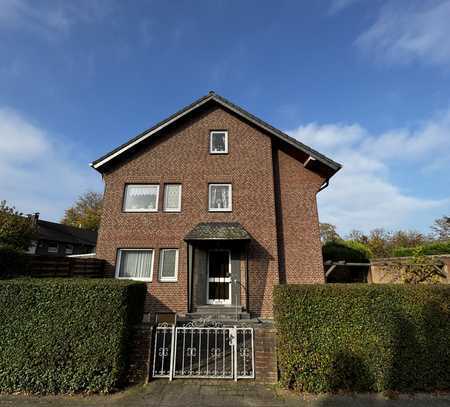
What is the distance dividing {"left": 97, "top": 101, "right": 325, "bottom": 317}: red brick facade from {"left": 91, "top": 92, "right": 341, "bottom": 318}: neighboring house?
0.04 m

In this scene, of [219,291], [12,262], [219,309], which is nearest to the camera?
[12,262]

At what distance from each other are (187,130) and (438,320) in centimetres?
1151

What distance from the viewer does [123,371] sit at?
4766mm

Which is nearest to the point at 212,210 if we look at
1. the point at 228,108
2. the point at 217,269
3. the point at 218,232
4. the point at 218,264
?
the point at 218,232

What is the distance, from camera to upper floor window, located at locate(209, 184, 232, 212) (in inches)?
449

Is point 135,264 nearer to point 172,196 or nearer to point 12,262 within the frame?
point 172,196

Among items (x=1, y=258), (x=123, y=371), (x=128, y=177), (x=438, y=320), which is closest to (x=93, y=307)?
(x=123, y=371)

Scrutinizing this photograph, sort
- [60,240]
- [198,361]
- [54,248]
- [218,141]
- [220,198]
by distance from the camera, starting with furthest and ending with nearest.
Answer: [54,248], [60,240], [218,141], [220,198], [198,361]

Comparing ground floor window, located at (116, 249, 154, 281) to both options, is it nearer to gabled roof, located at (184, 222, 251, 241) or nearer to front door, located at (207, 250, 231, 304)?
gabled roof, located at (184, 222, 251, 241)

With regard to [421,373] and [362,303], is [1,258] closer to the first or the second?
[362,303]

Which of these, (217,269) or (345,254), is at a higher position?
(345,254)

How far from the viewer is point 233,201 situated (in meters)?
11.4

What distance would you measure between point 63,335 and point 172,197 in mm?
7571

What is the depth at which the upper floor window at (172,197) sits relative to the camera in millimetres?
11547
